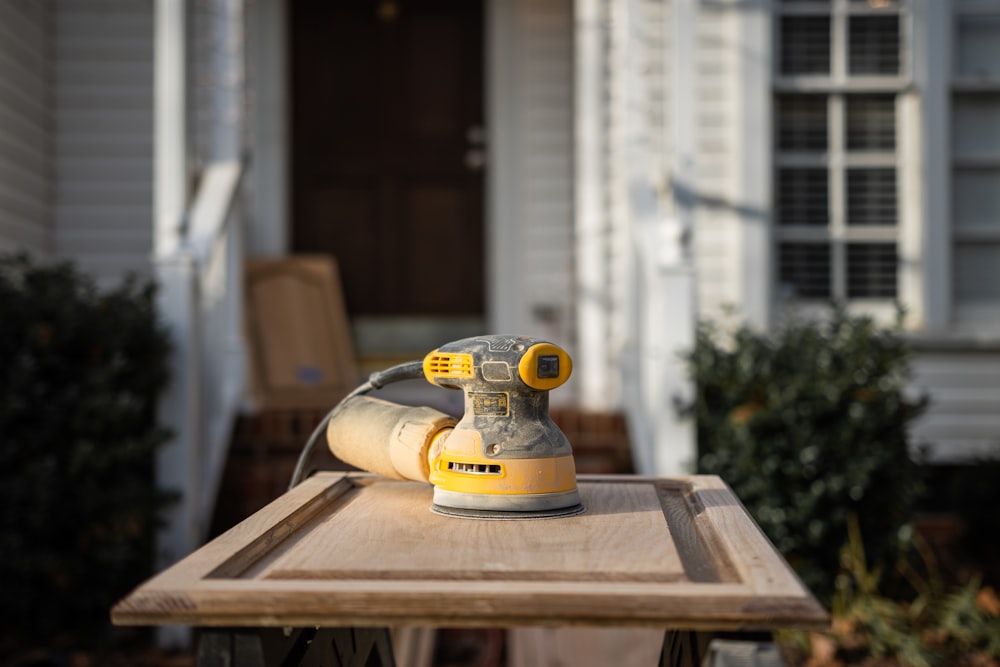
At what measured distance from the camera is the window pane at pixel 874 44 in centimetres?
538

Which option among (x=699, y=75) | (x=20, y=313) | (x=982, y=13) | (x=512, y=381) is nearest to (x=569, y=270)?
(x=699, y=75)

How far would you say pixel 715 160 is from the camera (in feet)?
17.6

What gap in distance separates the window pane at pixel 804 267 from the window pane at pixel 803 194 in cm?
13

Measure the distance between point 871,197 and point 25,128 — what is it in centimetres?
463

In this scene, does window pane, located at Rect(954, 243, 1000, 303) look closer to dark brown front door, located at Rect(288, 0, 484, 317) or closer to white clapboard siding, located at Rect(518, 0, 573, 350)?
white clapboard siding, located at Rect(518, 0, 573, 350)

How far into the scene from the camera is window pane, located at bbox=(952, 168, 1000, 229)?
17.8ft

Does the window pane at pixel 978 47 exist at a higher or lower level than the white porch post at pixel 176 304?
higher

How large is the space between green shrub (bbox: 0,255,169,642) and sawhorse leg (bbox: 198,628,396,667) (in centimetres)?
203

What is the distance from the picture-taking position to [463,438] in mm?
1597

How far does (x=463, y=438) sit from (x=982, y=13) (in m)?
4.96

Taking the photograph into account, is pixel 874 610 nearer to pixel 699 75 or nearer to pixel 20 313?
pixel 699 75

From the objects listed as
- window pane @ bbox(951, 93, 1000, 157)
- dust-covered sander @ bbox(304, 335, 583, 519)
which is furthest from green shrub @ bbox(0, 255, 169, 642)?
window pane @ bbox(951, 93, 1000, 157)

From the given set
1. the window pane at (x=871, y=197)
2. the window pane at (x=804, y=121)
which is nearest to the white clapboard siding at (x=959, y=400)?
the window pane at (x=871, y=197)

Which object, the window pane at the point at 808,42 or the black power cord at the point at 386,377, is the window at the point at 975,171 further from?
the black power cord at the point at 386,377
